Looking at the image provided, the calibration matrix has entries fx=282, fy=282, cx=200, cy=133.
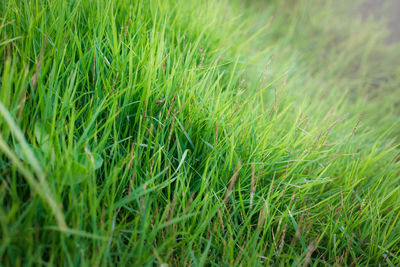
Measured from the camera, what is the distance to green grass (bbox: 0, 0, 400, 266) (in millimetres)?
753

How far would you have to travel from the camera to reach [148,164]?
0.97 m

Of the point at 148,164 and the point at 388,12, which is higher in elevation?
the point at 388,12

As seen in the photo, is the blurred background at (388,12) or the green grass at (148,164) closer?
the green grass at (148,164)

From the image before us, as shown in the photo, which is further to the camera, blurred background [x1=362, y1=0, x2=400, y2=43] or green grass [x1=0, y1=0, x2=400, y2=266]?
blurred background [x1=362, y1=0, x2=400, y2=43]

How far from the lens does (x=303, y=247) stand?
100 centimetres

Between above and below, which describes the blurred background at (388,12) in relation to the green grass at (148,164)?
above

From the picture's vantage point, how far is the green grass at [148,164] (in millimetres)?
753

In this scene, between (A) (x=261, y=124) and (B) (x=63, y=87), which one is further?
(A) (x=261, y=124)

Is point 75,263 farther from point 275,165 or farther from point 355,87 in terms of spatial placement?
point 355,87

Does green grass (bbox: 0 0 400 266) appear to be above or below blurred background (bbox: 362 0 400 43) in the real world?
below

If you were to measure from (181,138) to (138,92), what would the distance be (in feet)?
Result: 0.81

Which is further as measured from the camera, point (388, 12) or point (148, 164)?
point (388, 12)

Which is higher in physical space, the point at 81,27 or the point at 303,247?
the point at 81,27

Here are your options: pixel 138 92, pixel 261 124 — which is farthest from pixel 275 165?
pixel 138 92
